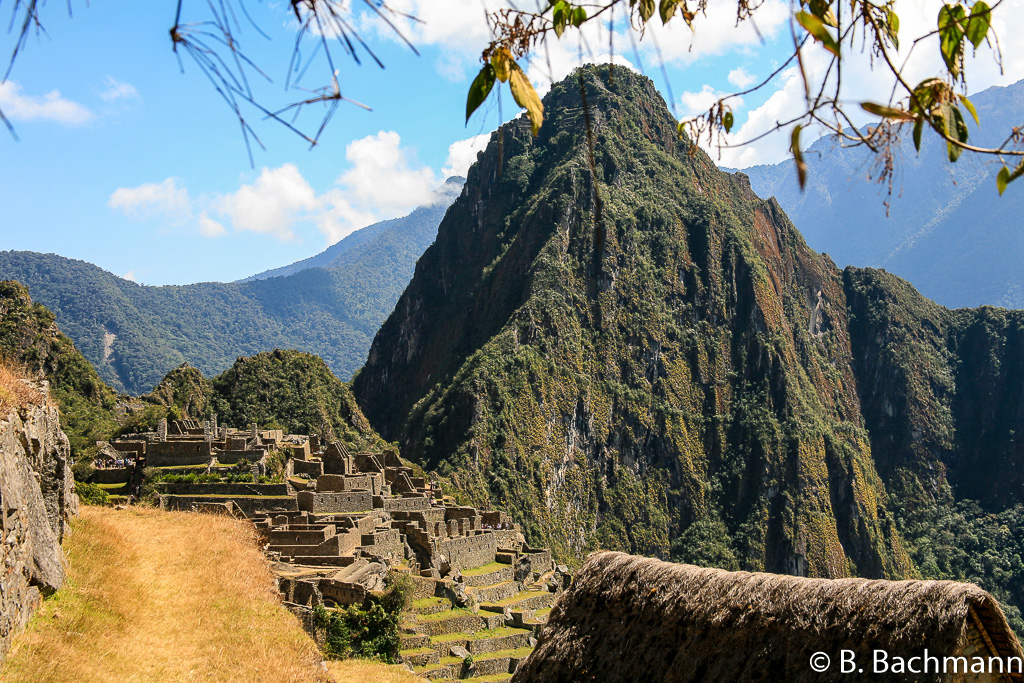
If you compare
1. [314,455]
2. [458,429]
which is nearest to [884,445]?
[458,429]

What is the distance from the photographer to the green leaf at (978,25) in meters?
3.15

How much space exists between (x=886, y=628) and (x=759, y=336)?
117768 mm

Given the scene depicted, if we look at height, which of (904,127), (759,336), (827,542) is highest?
→ (759,336)

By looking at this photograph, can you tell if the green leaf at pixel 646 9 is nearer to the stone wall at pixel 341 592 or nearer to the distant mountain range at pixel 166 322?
the stone wall at pixel 341 592

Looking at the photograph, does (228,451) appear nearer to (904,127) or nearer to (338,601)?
(338,601)

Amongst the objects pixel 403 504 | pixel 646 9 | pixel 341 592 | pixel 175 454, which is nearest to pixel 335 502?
pixel 175 454

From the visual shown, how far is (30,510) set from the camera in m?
10.9

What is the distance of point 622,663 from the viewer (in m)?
8.06

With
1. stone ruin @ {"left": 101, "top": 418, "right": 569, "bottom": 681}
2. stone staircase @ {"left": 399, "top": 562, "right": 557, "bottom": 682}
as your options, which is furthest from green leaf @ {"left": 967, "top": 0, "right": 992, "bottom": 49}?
stone staircase @ {"left": 399, "top": 562, "right": 557, "bottom": 682}

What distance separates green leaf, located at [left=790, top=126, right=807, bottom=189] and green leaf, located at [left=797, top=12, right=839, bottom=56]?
0.27m

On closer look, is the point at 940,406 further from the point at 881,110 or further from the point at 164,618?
the point at 881,110

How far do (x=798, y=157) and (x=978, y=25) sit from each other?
0.96 m

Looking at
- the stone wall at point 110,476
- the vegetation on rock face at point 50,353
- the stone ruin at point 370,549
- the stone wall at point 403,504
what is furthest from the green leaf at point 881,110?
the vegetation on rock face at point 50,353

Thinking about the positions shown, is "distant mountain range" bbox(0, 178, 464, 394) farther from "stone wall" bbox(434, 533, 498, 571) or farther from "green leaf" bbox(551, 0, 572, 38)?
"green leaf" bbox(551, 0, 572, 38)
